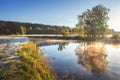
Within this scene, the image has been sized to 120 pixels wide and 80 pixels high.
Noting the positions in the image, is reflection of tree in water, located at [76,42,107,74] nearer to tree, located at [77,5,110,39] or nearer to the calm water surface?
the calm water surface

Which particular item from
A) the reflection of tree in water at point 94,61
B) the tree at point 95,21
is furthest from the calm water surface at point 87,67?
the tree at point 95,21

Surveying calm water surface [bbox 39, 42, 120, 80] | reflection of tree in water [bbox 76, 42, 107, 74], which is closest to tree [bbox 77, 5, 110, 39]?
reflection of tree in water [bbox 76, 42, 107, 74]

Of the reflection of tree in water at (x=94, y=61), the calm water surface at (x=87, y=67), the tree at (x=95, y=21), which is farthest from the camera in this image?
the tree at (x=95, y=21)

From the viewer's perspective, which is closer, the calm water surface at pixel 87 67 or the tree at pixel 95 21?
the calm water surface at pixel 87 67

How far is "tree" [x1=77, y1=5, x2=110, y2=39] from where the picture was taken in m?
84.1

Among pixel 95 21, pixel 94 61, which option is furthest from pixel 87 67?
pixel 95 21

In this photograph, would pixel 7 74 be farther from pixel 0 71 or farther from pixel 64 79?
pixel 64 79

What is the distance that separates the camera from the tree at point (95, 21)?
84.1 metres

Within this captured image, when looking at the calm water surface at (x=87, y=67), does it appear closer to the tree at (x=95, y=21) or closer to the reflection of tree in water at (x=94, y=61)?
the reflection of tree in water at (x=94, y=61)

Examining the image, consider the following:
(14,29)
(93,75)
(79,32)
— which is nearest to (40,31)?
(14,29)

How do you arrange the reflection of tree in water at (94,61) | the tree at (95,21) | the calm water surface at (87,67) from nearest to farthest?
1. the calm water surface at (87,67)
2. the reflection of tree in water at (94,61)
3. the tree at (95,21)

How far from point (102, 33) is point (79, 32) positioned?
32.7 feet

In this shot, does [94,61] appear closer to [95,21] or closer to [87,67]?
[87,67]

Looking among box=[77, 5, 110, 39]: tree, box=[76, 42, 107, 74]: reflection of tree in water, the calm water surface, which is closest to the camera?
the calm water surface
